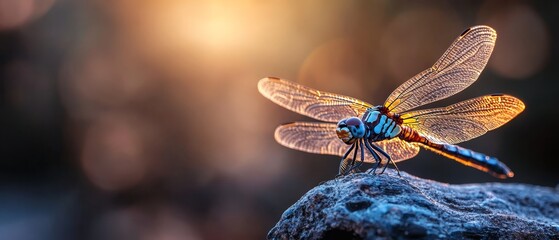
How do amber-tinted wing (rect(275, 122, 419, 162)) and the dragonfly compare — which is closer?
the dragonfly

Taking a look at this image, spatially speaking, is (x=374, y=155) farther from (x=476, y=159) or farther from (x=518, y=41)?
(x=518, y=41)

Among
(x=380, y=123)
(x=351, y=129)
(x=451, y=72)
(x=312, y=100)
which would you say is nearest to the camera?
(x=351, y=129)

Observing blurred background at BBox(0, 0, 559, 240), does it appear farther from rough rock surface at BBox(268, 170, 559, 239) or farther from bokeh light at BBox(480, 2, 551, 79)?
rough rock surface at BBox(268, 170, 559, 239)

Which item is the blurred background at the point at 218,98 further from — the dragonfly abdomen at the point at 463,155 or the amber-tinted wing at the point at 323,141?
the dragonfly abdomen at the point at 463,155

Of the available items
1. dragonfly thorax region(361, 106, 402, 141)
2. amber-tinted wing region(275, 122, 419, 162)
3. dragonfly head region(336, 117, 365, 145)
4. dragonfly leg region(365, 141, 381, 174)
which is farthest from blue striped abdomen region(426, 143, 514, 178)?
dragonfly head region(336, 117, 365, 145)

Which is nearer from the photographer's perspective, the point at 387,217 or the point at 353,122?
the point at 387,217

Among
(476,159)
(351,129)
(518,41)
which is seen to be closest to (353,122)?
(351,129)
